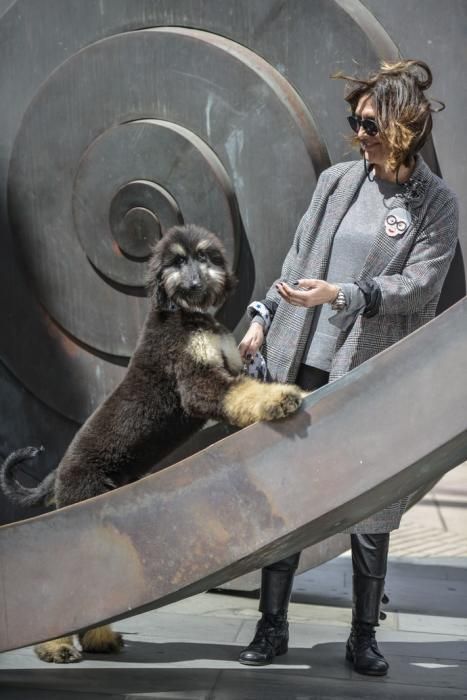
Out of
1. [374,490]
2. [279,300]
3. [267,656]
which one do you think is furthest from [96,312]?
[374,490]

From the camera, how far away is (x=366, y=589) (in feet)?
12.8

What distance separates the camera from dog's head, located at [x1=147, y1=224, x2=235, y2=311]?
11.8ft

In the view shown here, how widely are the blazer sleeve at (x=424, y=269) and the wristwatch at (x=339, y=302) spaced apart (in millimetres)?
166

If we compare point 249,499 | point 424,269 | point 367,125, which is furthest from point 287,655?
point 367,125

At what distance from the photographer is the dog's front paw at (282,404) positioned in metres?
3.09

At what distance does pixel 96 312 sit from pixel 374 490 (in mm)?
2044

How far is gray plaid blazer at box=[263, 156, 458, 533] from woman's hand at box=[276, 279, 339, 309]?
0.89ft

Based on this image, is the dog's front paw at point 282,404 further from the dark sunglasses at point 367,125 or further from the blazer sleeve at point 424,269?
the dark sunglasses at point 367,125

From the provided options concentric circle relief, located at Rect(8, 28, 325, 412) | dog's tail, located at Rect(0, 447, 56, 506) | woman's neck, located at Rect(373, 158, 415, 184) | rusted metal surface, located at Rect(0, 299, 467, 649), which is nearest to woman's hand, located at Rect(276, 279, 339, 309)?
rusted metal surface, located at Rect(0, 299, 467, 649)

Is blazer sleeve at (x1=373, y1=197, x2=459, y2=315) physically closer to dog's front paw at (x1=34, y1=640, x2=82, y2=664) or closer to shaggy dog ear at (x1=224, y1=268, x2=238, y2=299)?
shaggy dog ear at (x1=224, y1=268, x2=238, y2=299)

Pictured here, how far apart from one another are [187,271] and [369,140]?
81 centimetres

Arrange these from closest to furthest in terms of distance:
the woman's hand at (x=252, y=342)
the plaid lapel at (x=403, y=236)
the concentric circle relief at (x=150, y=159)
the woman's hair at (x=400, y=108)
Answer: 1. the woman's hair at (x=400, y=108)
2. the plaid lapel at (x=403, y=236)
3. the woman's hand at (x=252, y=342)
4. the concentric circle relief at (x=150, y=159)

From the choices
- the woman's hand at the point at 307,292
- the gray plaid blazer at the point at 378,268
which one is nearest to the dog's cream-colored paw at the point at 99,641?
the gray plaid blazer at the point at 378,268

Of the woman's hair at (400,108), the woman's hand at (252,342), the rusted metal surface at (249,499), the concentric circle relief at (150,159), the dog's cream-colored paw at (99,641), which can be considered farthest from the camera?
the concentric circle relief at (150,159)
